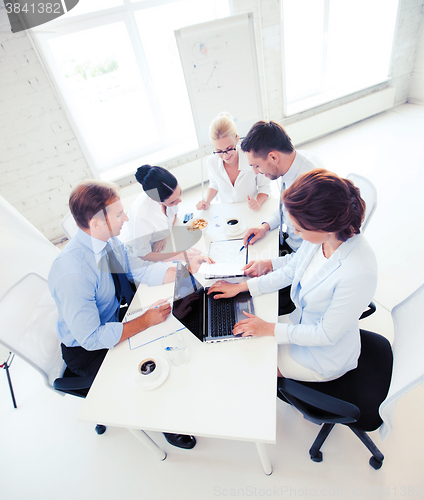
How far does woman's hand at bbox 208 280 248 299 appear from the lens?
128 cm

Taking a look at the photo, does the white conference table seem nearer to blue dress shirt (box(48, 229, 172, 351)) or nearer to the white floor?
blue dress shirt (box(48, 229, 172, 351))

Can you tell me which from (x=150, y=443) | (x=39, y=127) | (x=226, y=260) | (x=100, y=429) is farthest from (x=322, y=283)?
(x=39, y=127)

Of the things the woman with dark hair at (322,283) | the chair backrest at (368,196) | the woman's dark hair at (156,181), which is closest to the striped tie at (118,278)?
the woman's dark hair at (156,181)

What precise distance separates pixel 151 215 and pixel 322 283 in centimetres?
105

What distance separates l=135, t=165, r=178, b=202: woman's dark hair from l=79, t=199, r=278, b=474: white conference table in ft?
2.50

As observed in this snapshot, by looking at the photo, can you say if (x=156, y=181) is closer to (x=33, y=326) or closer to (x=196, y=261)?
(x=196, y=261)

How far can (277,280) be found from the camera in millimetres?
1304

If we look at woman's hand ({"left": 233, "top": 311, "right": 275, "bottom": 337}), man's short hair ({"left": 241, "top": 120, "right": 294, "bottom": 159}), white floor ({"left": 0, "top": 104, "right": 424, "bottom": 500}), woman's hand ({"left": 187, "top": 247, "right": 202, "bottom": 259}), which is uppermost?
man's short hair ({"left": 241, "top": 120, "right": 294, "bottom": 159})

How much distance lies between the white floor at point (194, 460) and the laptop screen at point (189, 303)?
75 cm

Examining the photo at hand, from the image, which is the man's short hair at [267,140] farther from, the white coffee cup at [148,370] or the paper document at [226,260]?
the white coffee cup at [148,370]

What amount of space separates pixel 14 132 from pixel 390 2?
5.16 m

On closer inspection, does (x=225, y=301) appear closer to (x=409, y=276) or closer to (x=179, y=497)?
(x=179, y=497)

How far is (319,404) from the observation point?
968mm

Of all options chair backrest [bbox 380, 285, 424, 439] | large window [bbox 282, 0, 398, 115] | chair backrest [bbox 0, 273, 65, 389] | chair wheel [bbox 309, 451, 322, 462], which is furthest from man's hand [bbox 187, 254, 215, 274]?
large window [bbox 282, 0, 398, 115]
